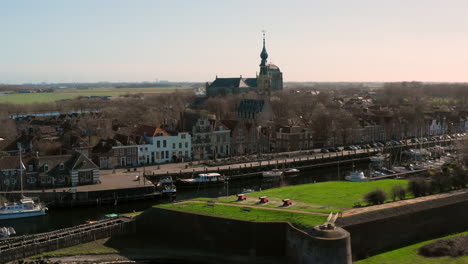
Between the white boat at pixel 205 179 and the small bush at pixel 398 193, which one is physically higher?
the small bush at pixel 398 193

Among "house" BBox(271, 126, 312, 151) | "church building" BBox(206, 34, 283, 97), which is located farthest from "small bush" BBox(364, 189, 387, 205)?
"church building" BBox(206, 34, 283, 97)

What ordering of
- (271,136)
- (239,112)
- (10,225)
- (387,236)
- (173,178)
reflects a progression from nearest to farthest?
1. (387,236)
2. (10,225)
3. (173,178)
4. (271,136)
5. (239,112)

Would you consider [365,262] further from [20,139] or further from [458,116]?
[458,116]

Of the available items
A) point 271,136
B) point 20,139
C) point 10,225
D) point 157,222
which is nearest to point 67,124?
point 20,139

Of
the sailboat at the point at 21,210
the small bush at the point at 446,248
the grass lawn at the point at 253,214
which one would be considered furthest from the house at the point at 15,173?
the small bush at the point at 446,248

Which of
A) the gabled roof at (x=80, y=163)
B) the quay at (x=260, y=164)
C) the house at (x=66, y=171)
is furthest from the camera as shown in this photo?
the quay at (x=260, y=164)

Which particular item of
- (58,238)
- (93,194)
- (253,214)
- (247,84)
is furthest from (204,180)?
(247,84)

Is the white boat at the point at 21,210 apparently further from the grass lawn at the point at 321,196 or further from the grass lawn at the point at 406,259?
the grass lawn at the point at 406,259
